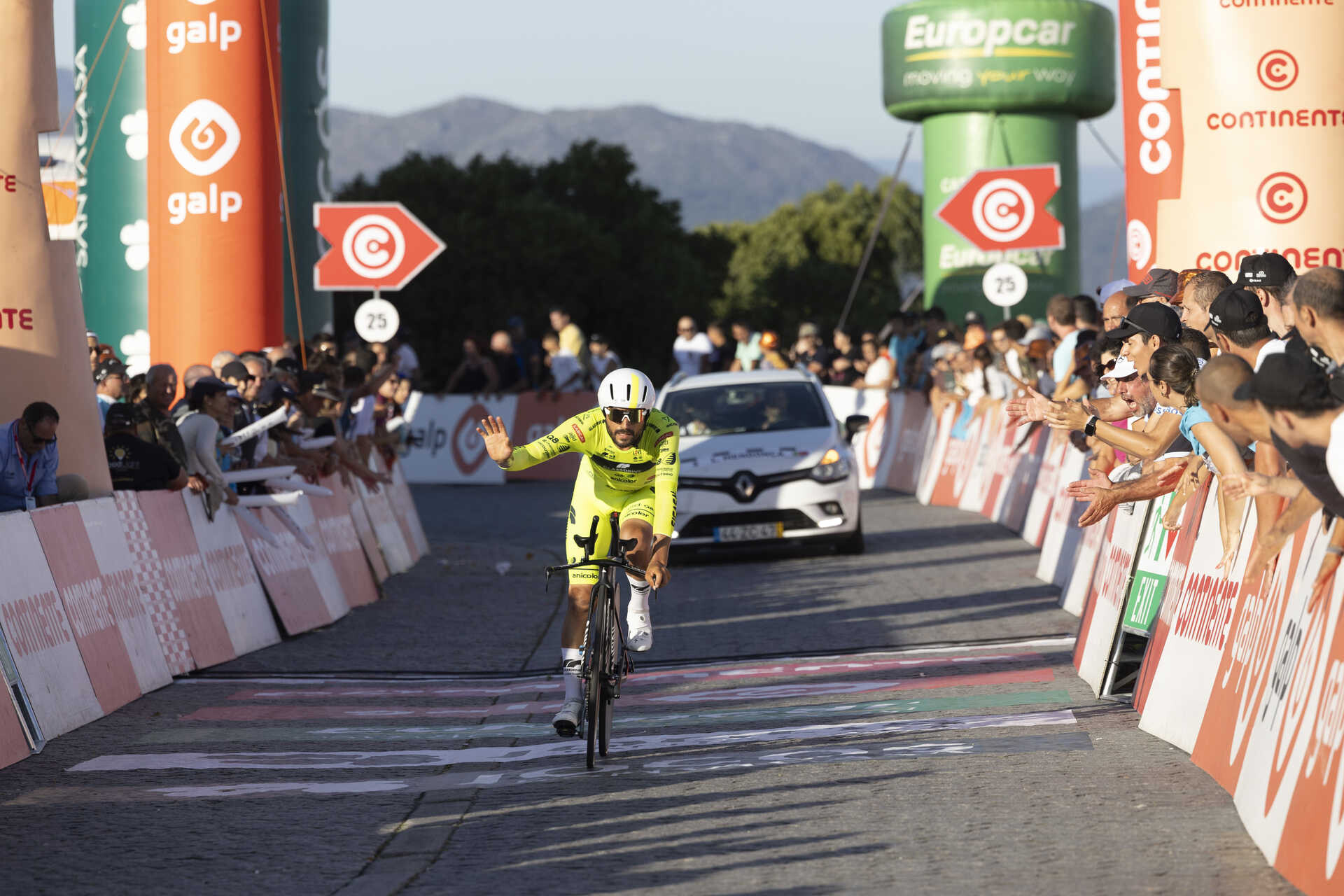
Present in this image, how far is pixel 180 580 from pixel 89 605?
62.6 inches

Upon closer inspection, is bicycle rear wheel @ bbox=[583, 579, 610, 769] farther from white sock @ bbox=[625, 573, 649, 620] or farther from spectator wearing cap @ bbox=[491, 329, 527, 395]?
spectator wearing cap @ bbox=[491, 329, 527, 395]

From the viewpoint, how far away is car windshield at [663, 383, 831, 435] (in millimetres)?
19781

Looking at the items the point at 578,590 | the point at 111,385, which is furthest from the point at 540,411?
the point at 578,590

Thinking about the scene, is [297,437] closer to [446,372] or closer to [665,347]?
[446,372]

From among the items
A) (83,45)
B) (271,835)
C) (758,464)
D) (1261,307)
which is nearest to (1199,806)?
(1261,307)

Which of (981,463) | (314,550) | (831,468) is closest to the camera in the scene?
(314,550)

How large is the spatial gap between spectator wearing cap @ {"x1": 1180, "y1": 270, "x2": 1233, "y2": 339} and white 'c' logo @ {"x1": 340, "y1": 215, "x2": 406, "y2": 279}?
11.6m

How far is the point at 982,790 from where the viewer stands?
7.70 metres

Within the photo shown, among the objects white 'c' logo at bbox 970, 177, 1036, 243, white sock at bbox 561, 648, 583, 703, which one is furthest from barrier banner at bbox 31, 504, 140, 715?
white 'c' logo at bbox 970, 177, 1036, 243

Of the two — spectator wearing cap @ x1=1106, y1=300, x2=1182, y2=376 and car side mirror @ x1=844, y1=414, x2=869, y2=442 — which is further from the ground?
spectator wearing cap @ x1=1106, y1=300, x2=1182, y2=376

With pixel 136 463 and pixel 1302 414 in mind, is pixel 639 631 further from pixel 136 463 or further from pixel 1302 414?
pixel 136 463

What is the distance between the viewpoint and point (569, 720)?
29.4 feet

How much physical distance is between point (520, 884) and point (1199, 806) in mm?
2592

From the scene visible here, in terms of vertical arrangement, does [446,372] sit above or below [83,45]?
below
